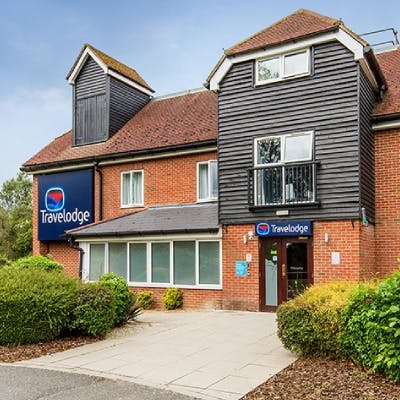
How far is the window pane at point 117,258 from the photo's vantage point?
1564cm

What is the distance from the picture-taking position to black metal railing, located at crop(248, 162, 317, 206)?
1240 centimetres

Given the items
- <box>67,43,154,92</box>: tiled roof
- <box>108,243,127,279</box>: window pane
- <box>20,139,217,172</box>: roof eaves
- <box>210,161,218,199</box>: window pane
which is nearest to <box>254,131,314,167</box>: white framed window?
<box>20,139,217,172</box>: roof eaves

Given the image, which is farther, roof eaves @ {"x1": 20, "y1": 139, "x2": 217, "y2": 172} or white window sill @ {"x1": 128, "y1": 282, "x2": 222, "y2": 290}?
roof eaves @ {"x1": 20, "y1": 139, "x2": 217, "y2": 172}

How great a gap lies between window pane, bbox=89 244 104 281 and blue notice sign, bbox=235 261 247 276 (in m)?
5.05

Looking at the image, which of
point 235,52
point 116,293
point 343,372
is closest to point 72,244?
point 116,293

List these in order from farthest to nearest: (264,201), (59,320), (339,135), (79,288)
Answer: (264,201)
(339,135)
(79,288)
(59,320)

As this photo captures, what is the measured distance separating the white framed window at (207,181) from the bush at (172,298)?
3.12 meters

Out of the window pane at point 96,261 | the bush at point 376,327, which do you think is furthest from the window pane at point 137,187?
the bush at point 376,327

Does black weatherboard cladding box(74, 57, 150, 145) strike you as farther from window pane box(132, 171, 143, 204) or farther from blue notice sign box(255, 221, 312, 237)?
blue notice sign box(255, 221, 312, 237)

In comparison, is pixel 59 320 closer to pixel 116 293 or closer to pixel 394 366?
pixel 116 293

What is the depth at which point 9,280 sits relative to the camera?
9695mm

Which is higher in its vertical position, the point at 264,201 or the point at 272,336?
the point at 264,201

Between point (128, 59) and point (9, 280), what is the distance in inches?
558

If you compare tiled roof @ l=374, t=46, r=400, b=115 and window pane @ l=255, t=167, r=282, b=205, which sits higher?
tiled roof @ l=374, t=46, r=400, b=115
